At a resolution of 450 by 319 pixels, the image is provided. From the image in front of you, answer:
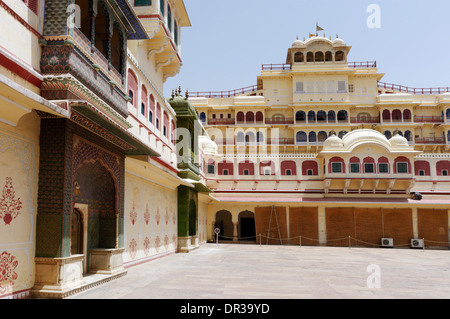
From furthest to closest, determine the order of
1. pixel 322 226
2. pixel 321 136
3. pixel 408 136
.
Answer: pixel 321 136 → pixel 408 136 → pixel 322 226

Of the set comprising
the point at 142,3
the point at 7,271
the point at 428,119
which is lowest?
the point at 7,271

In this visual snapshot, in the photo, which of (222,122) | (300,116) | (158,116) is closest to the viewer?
(158,116)

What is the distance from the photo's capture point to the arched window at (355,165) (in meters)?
31.5

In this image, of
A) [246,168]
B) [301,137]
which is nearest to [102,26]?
[246,168]

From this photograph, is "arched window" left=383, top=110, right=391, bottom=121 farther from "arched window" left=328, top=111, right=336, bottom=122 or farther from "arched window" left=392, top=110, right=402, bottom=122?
"arched window" left=328, top=111, right=336, bottom=122

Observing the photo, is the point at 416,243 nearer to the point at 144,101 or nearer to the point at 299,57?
the point at 299,57

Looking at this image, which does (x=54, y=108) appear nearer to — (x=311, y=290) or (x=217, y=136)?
(x=311, y=290)

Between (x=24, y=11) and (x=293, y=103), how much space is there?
119ft

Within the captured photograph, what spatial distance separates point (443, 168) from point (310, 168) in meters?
11.2

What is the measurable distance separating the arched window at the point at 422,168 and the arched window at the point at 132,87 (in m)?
27.5

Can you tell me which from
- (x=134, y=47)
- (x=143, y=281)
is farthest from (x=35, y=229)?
(x=134, y=47)

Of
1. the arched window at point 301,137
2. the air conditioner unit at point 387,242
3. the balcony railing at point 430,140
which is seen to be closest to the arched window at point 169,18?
the air conditioner unit at point 387,242

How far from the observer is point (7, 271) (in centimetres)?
714

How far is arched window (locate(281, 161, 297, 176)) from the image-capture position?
3379 centimetres
